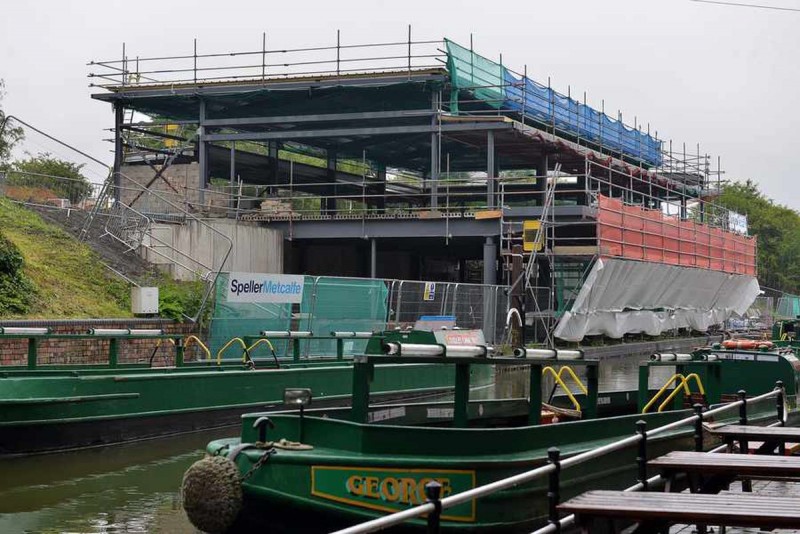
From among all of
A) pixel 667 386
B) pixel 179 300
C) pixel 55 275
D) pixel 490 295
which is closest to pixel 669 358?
pixel 667 386

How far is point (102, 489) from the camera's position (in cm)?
1466

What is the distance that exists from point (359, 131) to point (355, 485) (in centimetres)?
3320

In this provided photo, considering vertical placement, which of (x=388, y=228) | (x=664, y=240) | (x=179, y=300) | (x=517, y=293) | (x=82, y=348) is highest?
(x=664, y=240)

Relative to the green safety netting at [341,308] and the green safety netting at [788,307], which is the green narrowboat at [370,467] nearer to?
the green safety netting at [341,308]

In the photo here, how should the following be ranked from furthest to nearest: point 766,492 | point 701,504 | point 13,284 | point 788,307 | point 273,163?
point 788,307, point 273,163, point 13,284, point 766,492, point 701,504

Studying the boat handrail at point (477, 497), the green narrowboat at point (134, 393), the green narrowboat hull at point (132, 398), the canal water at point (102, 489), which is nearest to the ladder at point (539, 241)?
the green narrowboat at point (134, 393)

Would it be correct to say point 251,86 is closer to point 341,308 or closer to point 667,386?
point 341,308

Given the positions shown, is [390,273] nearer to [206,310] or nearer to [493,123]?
[493,123]

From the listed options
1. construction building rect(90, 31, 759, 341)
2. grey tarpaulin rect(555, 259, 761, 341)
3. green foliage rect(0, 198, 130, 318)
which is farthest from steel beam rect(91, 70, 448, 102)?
green foliage rect(0, 198, 130, 318)

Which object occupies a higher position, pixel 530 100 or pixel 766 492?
pixel 530 100

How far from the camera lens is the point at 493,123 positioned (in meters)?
40.7

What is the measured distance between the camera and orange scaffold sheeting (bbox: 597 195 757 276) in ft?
133

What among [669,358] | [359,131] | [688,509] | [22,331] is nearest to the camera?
[688,509]

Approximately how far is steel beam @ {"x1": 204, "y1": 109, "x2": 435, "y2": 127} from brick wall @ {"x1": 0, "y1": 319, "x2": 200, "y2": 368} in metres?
16.0
